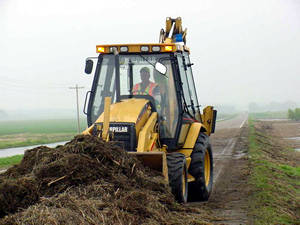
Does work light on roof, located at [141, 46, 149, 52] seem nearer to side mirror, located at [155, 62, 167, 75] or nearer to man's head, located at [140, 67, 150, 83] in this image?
man's head, located at [140, 67, 150, 83]

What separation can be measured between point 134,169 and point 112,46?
300cm

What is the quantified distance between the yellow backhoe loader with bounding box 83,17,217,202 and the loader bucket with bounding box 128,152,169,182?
0.30m

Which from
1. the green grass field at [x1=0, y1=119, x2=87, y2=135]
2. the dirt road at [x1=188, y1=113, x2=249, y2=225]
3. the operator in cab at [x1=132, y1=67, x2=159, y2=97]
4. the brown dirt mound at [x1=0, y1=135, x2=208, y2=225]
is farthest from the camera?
the green grass field at [x1=0, y1=119, x2=87, y2=135]

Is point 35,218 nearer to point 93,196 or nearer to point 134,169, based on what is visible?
point 93,196

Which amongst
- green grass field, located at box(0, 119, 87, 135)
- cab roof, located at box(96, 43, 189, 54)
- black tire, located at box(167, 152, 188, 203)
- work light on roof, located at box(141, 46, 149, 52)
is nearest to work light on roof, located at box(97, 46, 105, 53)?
cab roof, located at box(96, 43, 189, 54)

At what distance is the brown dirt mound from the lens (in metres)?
5.38

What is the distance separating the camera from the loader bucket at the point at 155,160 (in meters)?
7.51

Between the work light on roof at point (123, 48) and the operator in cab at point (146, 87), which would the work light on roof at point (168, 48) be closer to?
the operator in cab at point (146, 87)

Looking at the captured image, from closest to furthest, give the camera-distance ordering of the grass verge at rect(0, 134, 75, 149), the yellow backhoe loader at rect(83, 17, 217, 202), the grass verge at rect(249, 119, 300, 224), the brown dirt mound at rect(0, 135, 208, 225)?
the brown dirt mound at rect(0, 135, 208, 225)
the grass verge at rect(249, 119, 300, 224)
the yellow backhoe loader at rect(83, 17, 217, 202)
the grass verge at rect(0, 134, 75, 149)

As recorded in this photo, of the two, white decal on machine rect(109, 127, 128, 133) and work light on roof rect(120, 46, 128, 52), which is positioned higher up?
work light on roof rect(120, 46, 128, 52)

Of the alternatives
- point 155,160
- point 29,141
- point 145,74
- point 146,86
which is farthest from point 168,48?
point 29,141

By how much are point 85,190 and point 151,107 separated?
117 inches

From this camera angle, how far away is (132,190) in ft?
21.1

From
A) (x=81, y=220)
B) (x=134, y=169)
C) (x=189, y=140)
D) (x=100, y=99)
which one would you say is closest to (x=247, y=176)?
(x=189, y=140)
